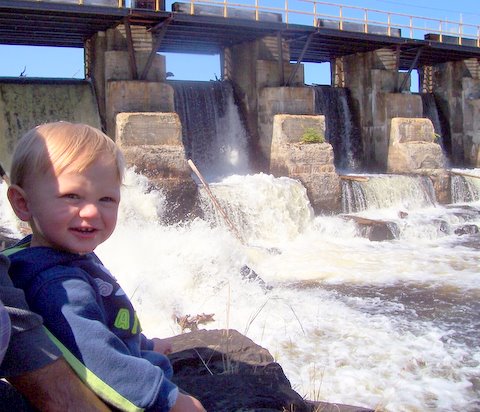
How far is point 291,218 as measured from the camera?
43.3 ft

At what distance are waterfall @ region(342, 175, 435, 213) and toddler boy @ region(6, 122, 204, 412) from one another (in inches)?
529

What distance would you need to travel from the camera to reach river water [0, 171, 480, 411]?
17.6 feet

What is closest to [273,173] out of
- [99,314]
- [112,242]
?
[112,242]

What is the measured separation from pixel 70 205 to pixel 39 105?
44.9 feet

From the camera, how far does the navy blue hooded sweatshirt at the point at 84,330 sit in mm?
1312

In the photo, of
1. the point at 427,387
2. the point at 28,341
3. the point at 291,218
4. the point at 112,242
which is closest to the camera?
the point at 28,341

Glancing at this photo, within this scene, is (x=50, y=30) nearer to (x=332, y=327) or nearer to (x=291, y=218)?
(x=291, y=218)

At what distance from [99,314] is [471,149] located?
69.4 ft

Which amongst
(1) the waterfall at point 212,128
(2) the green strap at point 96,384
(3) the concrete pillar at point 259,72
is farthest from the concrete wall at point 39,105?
(2) the green strap at point 96,384

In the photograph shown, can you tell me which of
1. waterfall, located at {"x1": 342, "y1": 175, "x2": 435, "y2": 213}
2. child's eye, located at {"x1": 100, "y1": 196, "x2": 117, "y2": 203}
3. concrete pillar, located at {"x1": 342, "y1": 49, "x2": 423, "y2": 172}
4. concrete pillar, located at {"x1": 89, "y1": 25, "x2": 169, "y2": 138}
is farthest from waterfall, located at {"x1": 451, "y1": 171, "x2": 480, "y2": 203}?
→ child's eye, located at {"x1": 100, "y1": 196, "x2": 117, "y2": 203}

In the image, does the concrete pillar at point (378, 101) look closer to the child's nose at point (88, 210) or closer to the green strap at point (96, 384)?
the child's nose at point (88, 210)

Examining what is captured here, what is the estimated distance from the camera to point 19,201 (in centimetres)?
147

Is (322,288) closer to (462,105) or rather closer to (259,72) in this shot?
(259,72)

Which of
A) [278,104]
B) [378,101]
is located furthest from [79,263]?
[378,101]
